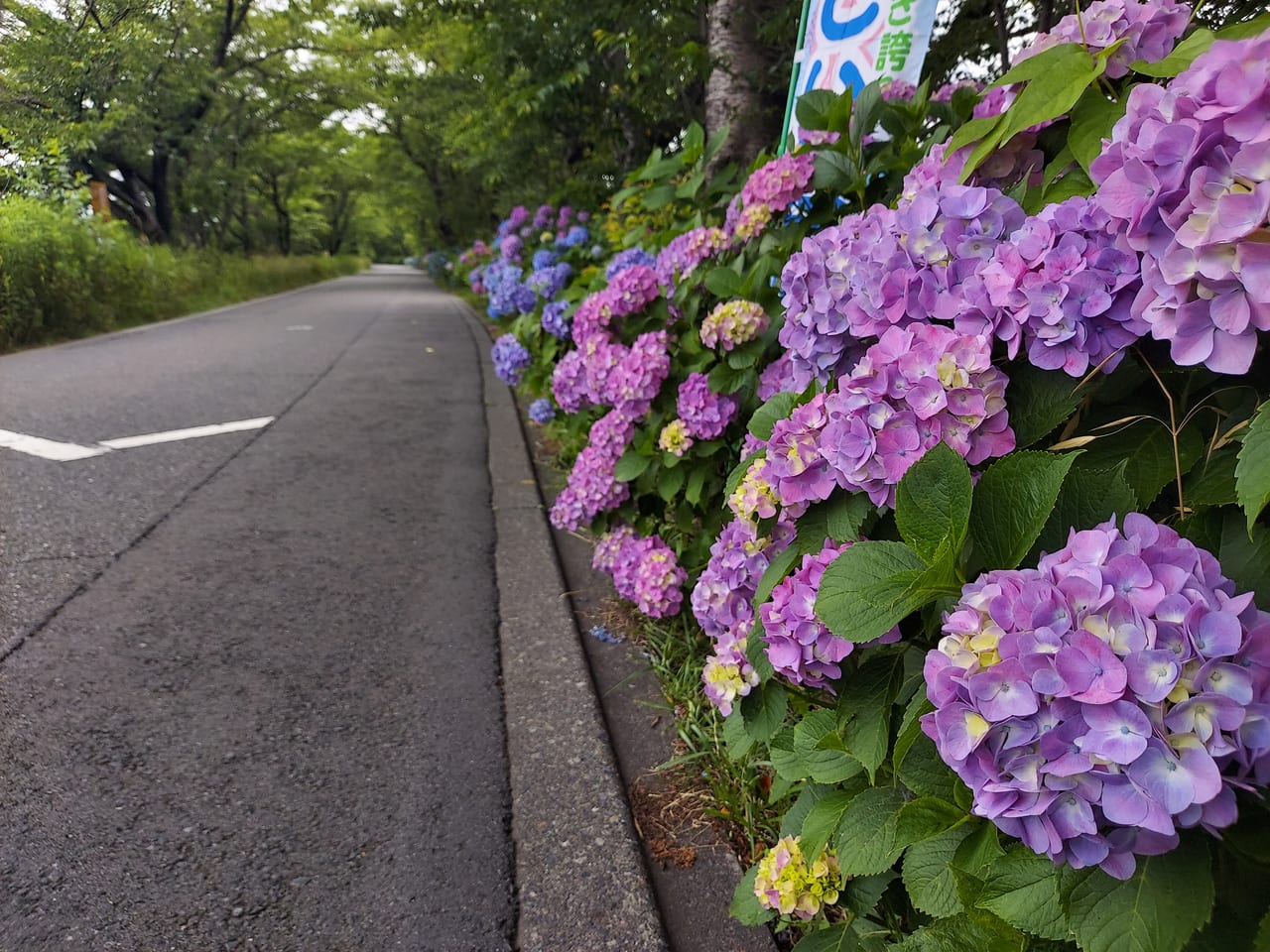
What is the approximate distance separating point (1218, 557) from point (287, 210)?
126 ft

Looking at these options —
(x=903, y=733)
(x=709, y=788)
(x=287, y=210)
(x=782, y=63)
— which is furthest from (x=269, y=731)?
(x=287, y=210)

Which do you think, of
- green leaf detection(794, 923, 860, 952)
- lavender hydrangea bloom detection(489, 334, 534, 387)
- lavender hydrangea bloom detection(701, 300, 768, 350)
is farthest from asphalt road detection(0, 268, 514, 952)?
lavender hydrangea bloom detection(701, 300, 768, 350)

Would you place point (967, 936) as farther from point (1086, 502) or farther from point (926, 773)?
point (1086, 502)

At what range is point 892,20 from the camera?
7.78 feet

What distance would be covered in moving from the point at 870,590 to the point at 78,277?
6303mm

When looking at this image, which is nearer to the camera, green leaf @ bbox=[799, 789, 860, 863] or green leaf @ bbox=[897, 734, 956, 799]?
green leaf @ bbox=[897, 734, 956, 799]

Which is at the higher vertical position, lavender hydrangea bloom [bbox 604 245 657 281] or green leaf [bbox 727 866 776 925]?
lavender hydrangea bloom [bbox 604 245 657 281]

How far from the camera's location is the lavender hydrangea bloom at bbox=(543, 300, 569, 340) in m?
3.38

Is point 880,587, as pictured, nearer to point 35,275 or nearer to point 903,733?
point 903,733

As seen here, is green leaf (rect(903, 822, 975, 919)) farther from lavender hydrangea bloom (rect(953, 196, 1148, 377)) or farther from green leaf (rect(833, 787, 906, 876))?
lavender hydrangea bloom (rect(953, 196, 1148, 377))

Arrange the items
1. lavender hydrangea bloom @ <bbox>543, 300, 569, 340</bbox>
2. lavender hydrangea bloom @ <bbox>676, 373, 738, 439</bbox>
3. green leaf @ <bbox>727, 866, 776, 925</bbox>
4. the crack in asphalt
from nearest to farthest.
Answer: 1. green leaf @ <bbox>727, 866, 776, 925</bbox>
2. lavender hydrangea bloom @ <bbox>676, 373, 738, 439</bbox>
3. the crack in asphalt
4. lavender hydrangea bloom @ <bbox>543, 300, 569, 340</bbox>

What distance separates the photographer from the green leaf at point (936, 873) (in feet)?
2.99

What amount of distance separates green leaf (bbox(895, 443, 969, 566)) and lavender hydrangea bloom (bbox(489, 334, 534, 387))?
10.00ft

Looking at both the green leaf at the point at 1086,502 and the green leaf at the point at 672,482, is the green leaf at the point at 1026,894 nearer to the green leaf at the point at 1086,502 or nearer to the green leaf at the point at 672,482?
the green leaf at the point at 1086,502
